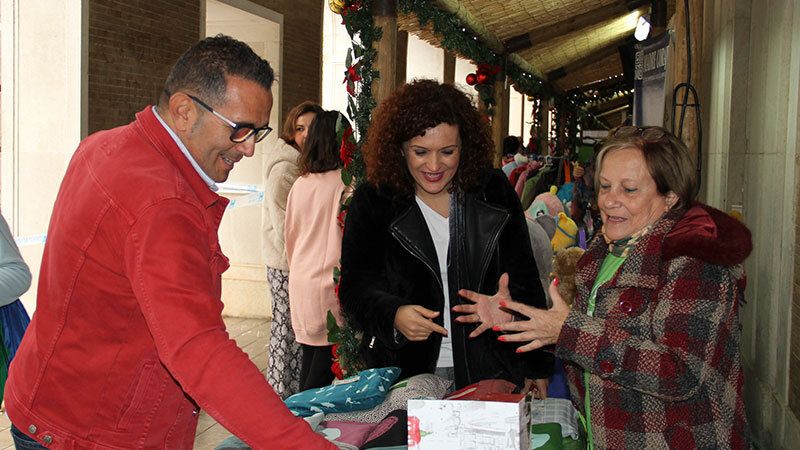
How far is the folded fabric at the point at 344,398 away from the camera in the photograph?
244 centimetres

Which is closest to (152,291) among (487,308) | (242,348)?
(487,308)

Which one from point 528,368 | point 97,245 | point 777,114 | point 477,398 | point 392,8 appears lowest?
point 528,368

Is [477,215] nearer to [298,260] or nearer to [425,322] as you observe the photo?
[425,322]

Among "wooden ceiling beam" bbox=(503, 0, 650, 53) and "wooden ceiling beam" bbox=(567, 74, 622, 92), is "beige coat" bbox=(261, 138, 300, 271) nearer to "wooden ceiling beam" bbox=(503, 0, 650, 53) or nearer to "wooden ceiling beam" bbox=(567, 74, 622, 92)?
"wooden ceiling beam" bbox=(503, 0, 650, 53)

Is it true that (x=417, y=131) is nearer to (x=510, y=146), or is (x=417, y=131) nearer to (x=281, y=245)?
(x=281, y=245)

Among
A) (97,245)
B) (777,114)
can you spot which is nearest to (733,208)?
(777,114)

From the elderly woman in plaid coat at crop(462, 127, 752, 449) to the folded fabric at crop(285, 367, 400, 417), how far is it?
0.55 meters

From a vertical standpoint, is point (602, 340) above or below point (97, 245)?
below

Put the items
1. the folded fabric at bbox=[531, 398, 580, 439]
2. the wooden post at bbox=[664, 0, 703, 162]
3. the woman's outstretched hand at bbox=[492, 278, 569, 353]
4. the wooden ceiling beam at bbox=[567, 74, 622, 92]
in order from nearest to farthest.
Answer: the woman's outstretched hand at bbox=[492, 278, 569, 353]
the folded fabric at bbox=[531, 398, 580, 439]
the wooden post at bbox=[664, 0, 703, 162]
the wooden ceiling beam at bbox=[567, 74, 622, 92]

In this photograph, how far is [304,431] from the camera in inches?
61.0

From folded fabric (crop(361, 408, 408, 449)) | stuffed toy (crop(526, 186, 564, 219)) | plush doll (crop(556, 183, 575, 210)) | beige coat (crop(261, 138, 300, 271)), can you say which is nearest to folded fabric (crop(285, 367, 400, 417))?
folded fabric (crop(361, 408, 408, 449))

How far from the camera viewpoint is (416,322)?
8.80 ft

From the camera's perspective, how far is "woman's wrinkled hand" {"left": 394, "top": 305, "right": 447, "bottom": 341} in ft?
8.73

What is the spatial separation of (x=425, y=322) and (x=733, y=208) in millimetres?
3139
